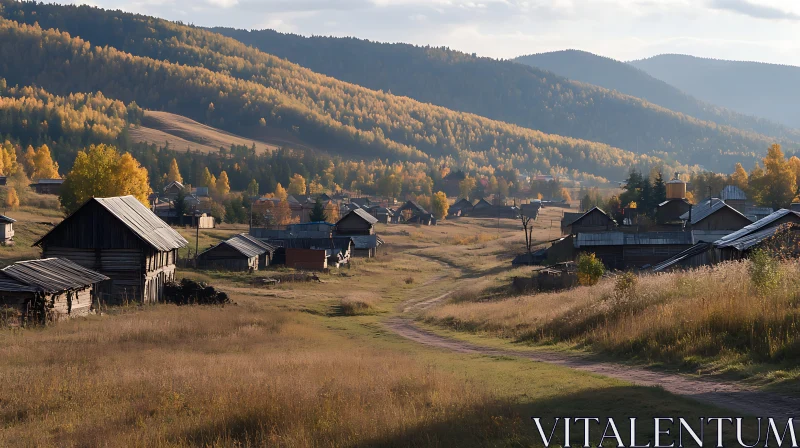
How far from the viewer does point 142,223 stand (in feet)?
162

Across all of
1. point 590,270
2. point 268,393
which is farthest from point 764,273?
point 590,270

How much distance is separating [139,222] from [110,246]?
2.62 meters

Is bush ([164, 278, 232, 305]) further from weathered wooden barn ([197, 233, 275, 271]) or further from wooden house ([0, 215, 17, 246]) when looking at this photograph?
wooden house ([0, 215, 17, 246])

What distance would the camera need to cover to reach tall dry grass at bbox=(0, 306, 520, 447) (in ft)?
45.2

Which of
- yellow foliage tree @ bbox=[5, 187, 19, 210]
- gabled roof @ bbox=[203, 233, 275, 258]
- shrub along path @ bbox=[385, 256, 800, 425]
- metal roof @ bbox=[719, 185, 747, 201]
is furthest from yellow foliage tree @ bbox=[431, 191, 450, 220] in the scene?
shrub along path @ bbox=[385, 256, 800, 425]

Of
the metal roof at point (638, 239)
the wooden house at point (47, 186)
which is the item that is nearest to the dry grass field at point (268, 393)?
the metal roof at point (638, 239)

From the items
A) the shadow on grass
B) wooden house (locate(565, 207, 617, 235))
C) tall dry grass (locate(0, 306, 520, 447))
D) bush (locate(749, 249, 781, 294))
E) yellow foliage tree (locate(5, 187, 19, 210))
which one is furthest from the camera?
yellow foliage tree (locate(5, 187, 19, 210))

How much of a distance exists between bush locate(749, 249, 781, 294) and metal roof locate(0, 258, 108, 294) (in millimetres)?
28457

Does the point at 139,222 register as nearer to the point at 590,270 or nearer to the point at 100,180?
the point at 590,270

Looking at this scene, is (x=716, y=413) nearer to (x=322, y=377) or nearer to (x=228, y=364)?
(x=322, y=377)

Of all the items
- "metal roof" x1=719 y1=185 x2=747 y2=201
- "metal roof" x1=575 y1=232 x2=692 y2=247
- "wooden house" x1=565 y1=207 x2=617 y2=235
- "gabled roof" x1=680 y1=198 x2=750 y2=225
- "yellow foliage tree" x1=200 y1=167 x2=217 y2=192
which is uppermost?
"yellow foliage tree" x1=200 y1=167 x2=217 y2=192

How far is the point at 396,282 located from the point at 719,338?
52.5m

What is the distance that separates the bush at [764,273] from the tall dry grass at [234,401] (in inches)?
332

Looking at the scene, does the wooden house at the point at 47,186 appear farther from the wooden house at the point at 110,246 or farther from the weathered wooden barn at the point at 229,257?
the wooden house at the point at 110,246
